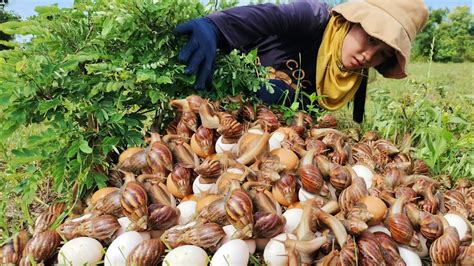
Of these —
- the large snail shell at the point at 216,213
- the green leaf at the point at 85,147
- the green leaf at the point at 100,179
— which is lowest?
the green leaf at the point at 100,179

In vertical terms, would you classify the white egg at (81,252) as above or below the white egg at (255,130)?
below

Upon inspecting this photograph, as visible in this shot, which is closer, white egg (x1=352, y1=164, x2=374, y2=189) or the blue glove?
white egg (x1=352, y1=164, x2=374, y2=189)

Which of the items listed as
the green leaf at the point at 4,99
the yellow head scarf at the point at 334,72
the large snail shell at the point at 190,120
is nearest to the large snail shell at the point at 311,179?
the large snail shell at the point at 190,120

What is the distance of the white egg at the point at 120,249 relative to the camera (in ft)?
4.76

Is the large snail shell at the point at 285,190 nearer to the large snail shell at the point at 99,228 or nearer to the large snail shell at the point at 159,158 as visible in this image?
the large snail shell at the point at 159,158

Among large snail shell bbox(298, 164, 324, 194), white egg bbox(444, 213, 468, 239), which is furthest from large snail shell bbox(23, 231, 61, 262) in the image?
white egg bbox(444, 213, 468, 239)

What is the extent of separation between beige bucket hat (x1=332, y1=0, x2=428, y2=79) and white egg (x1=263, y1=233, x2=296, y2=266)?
143 cm

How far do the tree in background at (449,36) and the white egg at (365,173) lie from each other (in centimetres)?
1487

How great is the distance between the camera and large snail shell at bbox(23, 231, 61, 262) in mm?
1505

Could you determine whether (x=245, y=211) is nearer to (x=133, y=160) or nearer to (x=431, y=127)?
(x=133, y=160)

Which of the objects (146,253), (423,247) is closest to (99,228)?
(146,253)

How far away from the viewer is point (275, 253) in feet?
4.70

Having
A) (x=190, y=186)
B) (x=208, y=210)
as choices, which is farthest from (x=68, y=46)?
(x=208, y=210)

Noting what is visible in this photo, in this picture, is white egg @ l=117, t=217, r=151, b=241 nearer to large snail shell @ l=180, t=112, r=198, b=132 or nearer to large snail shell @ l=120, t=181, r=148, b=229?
large snail shell @ l=120, t=181, r=148, b=229
